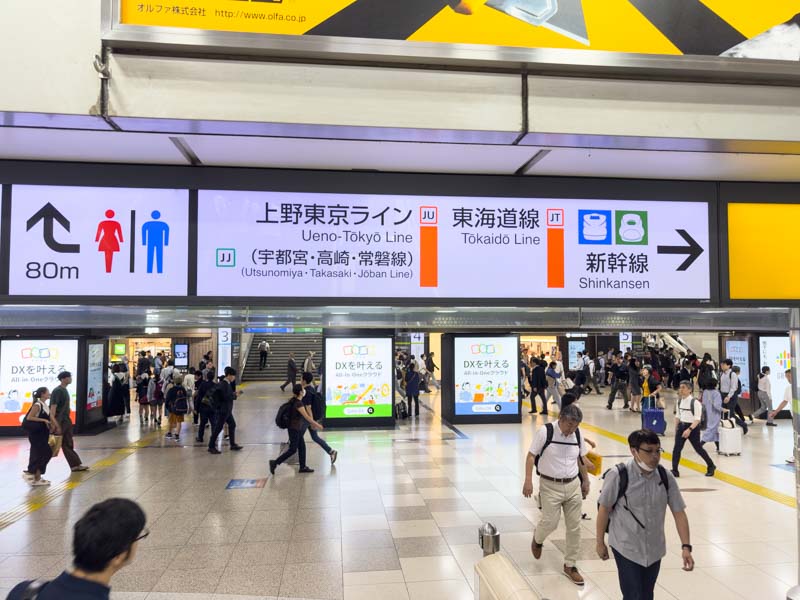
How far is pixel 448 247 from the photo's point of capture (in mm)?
2457

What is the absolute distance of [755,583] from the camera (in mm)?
5020

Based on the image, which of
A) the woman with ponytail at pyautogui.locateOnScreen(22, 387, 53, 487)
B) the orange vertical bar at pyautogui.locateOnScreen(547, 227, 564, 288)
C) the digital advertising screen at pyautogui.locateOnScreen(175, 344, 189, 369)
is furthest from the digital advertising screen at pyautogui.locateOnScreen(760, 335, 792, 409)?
the digital advertising screen at pyautogui.locateOnScreen(175, 344, 189, 369)

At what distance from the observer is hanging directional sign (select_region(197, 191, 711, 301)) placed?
2.36 meters

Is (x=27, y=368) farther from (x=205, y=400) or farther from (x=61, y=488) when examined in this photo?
(x=61, y=488)

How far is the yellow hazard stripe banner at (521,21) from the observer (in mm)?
1970

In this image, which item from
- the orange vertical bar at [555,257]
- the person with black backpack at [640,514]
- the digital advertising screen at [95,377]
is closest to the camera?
the orange vertical bar at [555,257]

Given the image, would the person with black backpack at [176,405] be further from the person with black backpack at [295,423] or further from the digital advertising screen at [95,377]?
the person with black backpack at [295,423]

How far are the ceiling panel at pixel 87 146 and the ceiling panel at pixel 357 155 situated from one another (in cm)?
14

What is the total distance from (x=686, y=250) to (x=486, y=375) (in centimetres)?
1200

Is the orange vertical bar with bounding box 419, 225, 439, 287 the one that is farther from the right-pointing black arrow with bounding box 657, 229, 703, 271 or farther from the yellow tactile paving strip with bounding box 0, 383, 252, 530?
the yellow tactile paving strip with bounding box 0, 383, 252, 530

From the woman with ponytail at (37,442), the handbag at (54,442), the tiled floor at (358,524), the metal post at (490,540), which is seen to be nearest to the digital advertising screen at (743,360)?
the tiled floor at (358,524)

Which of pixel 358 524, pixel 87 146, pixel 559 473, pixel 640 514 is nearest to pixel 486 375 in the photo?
pixel 358 524

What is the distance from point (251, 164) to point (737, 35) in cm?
191

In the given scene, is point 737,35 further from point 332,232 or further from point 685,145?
point 332,232
